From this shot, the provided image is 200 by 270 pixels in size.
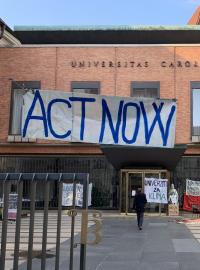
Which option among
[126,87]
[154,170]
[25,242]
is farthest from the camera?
[126,87]

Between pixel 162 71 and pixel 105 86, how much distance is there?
3.90 m

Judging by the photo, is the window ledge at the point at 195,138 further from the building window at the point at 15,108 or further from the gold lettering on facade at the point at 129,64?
the building window at the point at 15,108

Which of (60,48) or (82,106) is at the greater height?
(60,48)

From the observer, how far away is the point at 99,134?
5863 mm

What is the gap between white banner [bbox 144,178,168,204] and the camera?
27000 millimetres

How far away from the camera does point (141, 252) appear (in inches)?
496

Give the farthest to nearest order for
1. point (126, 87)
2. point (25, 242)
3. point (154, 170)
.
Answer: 1. point (126, 87)
2. point (154, 170)
3. point (25, 242)

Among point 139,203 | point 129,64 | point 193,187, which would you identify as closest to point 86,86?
point 129,64

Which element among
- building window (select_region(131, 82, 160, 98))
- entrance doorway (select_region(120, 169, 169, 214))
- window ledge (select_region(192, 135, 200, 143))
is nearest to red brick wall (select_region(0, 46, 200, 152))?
building window (select_region(131, 82, 160, 98))

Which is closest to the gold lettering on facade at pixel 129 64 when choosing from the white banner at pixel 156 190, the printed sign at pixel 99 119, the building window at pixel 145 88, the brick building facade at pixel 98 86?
the brick building facade at pixel 98 86

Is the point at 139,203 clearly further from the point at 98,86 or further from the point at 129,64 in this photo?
the point at 129,64

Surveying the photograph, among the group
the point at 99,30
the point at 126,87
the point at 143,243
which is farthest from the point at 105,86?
the point at 143,243

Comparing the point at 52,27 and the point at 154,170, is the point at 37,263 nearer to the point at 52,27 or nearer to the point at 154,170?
the point at 154,170

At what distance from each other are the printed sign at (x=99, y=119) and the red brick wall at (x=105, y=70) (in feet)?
83.4
